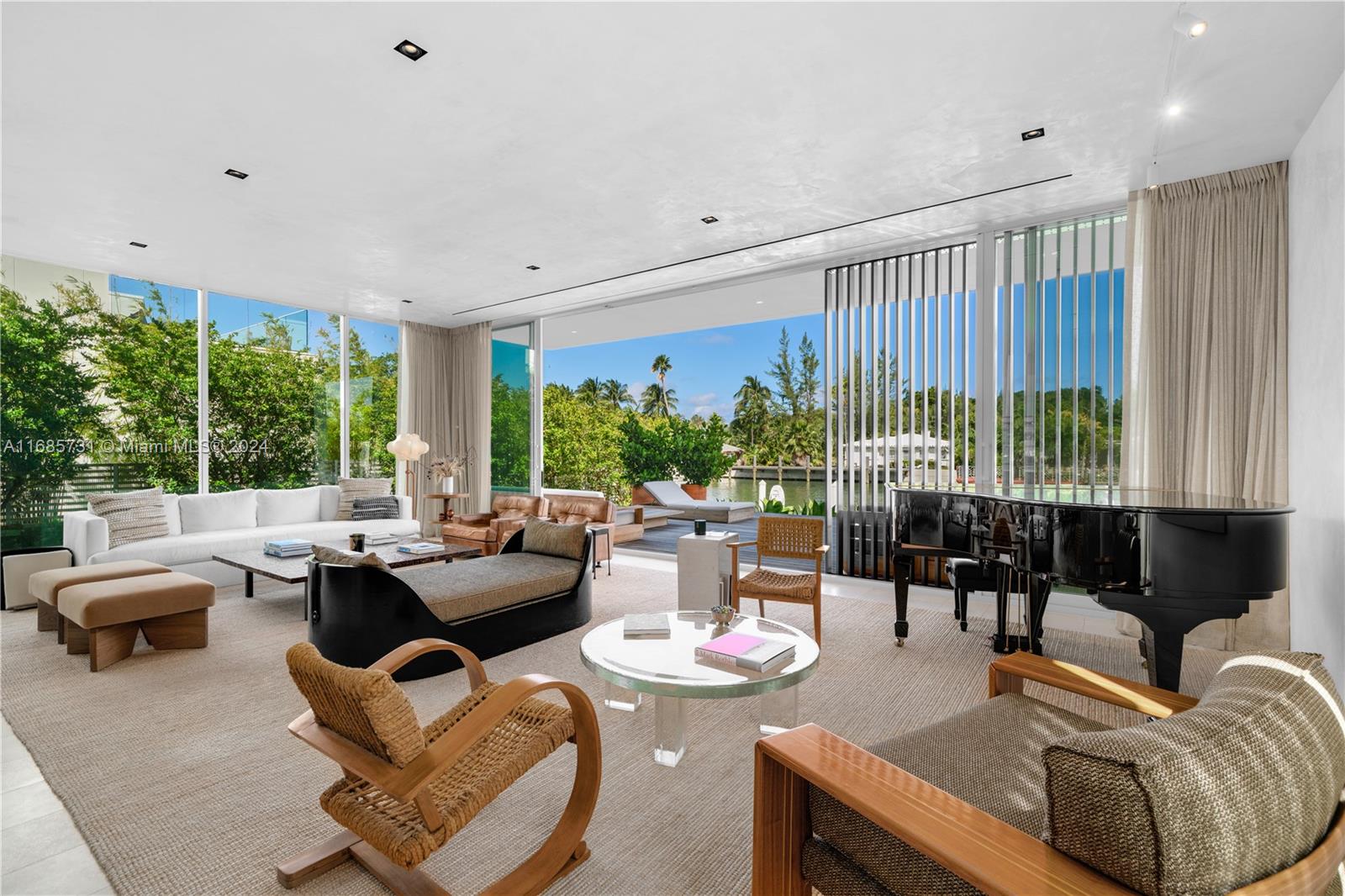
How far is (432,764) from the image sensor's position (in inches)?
58.9

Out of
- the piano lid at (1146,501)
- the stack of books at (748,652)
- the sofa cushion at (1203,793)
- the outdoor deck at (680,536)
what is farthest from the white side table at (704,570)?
the sofa cushion at (1203,793)

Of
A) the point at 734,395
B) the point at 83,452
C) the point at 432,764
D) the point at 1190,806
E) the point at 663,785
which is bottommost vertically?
the point at 663,785

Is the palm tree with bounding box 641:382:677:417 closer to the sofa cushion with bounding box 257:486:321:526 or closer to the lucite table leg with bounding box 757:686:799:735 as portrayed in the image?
the sofa cushion with bounding box 257:486:321:526

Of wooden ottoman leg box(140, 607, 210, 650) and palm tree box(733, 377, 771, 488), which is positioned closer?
wooden ottoman leg box(140, 607, 210, 650)

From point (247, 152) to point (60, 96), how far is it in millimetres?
747

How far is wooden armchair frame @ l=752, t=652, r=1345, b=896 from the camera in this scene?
96 cm

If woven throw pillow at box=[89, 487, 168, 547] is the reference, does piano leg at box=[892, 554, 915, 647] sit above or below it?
below

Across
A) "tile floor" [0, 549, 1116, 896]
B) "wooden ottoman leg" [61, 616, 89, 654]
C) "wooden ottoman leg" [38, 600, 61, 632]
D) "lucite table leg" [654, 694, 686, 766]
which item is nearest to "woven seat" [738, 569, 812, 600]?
"lucite table leg" [654, 694, 686, 766]

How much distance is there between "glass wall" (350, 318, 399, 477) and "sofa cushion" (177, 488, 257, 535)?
173 centimetres

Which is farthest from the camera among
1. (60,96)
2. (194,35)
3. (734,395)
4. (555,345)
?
(734,395)

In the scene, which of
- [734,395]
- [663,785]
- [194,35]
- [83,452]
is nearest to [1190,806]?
[663,785]

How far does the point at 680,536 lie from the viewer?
578 centimetres

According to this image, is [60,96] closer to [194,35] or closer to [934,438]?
[194,35]

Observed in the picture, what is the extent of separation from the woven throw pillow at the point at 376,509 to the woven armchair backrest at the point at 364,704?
5430 millimetres
